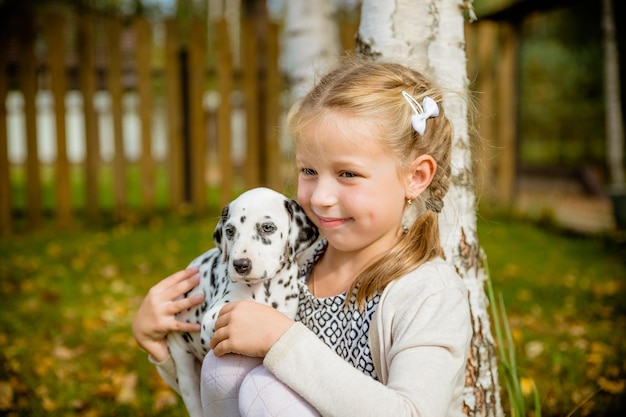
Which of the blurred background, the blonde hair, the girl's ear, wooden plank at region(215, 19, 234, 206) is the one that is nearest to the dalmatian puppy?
the blonde hair

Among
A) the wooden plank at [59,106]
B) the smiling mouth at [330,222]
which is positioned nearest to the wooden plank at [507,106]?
the wooden plank at [59,106]

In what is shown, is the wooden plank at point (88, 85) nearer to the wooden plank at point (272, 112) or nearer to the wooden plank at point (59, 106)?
the wooden plank at point (59, 106)

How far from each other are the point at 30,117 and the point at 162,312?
6.11 metres

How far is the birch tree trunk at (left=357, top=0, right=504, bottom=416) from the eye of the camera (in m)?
2.46

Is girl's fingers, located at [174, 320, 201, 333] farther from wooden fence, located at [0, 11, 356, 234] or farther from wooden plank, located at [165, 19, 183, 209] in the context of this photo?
wooden plank, located at [165, 19, 183, 209]

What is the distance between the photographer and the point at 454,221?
251 cm

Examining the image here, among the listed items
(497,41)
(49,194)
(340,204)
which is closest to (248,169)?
(497,41)

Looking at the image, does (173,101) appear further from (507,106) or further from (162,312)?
(162,312)

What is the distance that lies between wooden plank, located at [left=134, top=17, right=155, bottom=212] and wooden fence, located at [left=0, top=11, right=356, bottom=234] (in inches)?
0.5

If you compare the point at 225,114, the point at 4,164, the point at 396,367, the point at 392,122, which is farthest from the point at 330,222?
the point at 4,164

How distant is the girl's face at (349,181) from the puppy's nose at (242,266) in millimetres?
288

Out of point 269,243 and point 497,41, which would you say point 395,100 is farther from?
point 497,41

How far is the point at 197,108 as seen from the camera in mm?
8133

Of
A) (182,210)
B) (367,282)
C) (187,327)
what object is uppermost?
(367,282)
